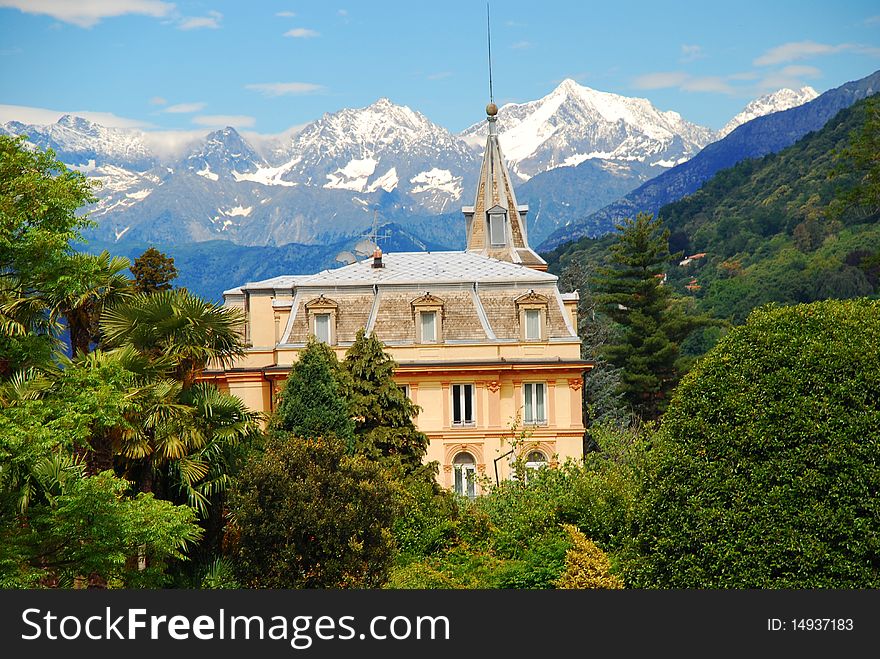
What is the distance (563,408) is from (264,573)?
2466 centimetres

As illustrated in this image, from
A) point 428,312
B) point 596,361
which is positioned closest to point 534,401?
point 428,312

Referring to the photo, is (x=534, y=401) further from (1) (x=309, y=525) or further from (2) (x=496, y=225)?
(1) (x=309, y=525)

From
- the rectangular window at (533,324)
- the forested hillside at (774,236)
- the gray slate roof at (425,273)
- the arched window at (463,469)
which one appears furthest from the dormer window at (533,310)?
the forested hillside at (774,236)

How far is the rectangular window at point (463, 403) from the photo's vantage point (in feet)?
141

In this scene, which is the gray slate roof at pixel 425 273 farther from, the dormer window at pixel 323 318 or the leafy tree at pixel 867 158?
the leafy tree at pixel 867 158

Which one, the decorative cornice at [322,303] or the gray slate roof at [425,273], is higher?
the gray slate roof at [425,273]

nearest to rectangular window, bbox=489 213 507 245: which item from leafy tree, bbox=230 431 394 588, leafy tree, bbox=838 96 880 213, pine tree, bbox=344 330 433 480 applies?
leafy tree, bbox=838 96 880 213

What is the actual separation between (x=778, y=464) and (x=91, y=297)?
13.9 metres

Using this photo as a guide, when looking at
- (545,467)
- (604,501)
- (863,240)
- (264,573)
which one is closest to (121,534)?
(264,573)

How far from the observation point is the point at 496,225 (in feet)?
207

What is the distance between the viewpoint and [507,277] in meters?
43.9

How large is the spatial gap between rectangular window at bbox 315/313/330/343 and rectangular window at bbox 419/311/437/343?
3.33 m

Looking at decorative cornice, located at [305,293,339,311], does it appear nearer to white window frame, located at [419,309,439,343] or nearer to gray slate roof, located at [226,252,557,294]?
gray slate roof, located at [226,252,557,294]

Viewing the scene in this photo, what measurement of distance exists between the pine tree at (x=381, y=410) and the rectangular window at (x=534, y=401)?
47.7ft
